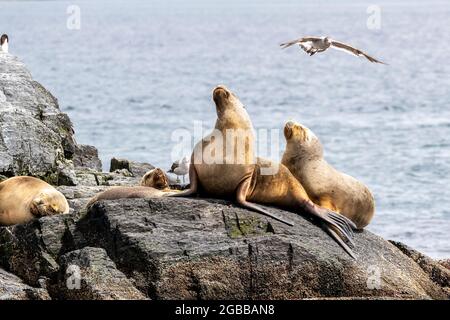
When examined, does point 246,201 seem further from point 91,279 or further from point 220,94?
point 91,279

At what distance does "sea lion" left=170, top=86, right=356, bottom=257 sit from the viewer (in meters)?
11.6

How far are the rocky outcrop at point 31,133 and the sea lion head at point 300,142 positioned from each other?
3.10m

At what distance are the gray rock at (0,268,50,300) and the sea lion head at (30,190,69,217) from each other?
1.17 meters

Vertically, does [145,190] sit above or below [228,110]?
below

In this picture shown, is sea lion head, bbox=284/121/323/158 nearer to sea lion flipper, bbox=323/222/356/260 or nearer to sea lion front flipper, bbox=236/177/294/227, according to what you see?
sea lion front flipper, bbox=236/177/294/227

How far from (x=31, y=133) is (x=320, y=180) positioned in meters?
3.81

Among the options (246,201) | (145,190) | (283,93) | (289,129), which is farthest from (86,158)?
(283,93)

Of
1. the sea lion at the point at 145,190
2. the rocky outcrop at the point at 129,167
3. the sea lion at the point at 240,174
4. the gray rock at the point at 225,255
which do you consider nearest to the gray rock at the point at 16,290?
the gray rock at the point at 225,255

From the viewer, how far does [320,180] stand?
39.8 feet

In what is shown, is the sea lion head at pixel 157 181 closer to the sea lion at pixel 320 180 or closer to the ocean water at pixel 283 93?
the sea lion at pixel 320 180

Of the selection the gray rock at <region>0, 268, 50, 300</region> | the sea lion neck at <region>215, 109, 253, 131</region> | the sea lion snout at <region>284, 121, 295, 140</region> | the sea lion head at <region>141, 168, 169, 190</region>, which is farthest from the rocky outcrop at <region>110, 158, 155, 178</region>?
the gray rock at <region>0, 268, 50, 300</region>

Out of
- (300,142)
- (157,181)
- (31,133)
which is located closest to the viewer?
(300,142)

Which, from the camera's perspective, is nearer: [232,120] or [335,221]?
[335,221]

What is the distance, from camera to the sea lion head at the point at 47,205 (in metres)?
12.3
